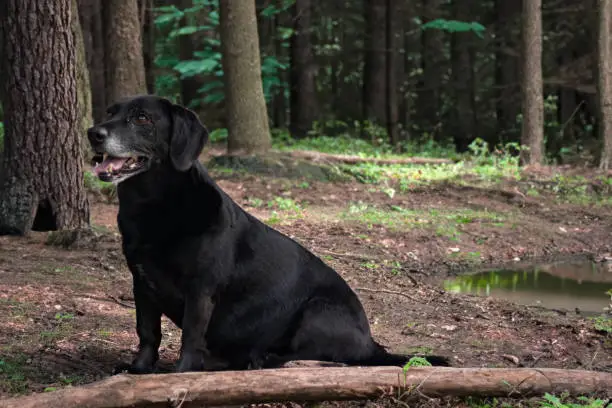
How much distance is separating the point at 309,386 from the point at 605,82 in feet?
51.8

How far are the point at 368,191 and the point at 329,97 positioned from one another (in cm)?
2025

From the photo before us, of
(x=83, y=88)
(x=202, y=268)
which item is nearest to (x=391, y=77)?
(x=83, y=88)

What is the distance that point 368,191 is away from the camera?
14867 mm

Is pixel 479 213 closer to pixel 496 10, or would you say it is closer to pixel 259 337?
pixel 259 337

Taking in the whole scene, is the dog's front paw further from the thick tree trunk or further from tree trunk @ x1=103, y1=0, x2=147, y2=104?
the thick tree trunk

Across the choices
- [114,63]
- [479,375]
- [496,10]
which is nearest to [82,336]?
[479,375]

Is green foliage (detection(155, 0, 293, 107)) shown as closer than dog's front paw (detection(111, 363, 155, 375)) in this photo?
No

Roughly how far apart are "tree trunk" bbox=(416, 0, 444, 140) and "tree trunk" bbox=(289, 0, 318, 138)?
6084mm

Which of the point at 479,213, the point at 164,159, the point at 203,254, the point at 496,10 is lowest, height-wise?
the point at 479,213

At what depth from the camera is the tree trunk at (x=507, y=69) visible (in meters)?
26.7

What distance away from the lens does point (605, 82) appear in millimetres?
18281

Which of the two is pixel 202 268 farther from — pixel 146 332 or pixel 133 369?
pixel 133 369

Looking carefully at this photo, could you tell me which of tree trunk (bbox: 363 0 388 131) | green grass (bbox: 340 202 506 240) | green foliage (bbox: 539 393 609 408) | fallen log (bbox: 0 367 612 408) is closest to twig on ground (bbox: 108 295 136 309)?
fallen log (bbox: 0 367 612 408)

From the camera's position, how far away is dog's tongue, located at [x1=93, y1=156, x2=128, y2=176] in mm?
4656
